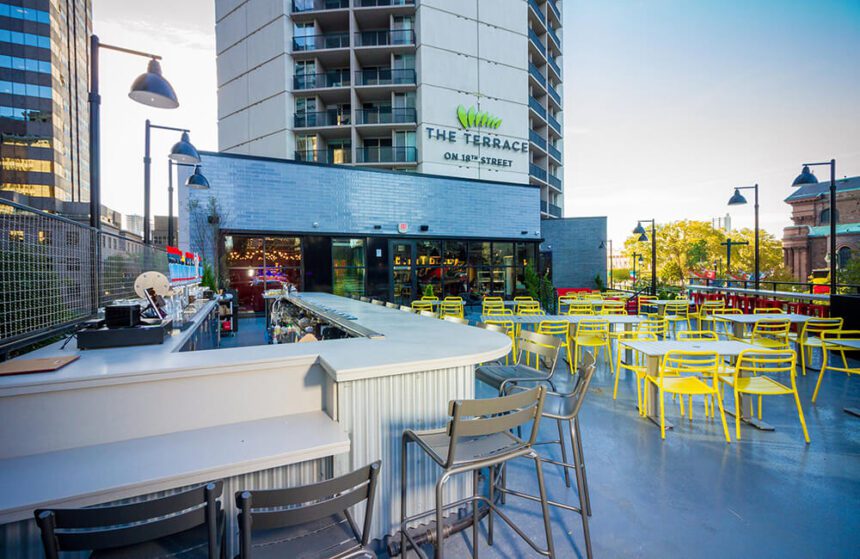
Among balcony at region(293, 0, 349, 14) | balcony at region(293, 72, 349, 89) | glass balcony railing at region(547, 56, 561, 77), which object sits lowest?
balcony at region(293, 72, 349, 89)

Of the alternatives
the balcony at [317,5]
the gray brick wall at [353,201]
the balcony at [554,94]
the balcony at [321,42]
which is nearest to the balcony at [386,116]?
the balcony at [321,42]

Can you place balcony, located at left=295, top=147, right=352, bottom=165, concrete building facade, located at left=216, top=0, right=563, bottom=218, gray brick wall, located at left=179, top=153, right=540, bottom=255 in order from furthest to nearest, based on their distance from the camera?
balcony, located at left=295, top=147, right=352, bottom=165 < concrete building facade, located at left=216, top=0, right=563, bottom=218 < gray brick wall, located at left=179, top=153, right=540, bottom=255

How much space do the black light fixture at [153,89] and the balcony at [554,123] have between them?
79.8 feet

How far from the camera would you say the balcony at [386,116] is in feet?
57.7

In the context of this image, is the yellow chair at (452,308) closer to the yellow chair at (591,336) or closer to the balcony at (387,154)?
the yellow chair at (591,336)

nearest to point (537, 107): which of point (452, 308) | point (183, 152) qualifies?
point (452, 308)

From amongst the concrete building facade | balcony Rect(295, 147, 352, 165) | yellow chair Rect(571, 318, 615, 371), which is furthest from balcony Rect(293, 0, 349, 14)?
yellow chair Rect(571, 318, 615, 371)

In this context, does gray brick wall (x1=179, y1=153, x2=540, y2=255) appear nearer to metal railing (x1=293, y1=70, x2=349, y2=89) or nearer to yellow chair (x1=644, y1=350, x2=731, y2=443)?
metal railing (x1=293, y1=70, x2=349, y2=89)

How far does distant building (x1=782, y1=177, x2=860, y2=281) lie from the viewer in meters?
35.6

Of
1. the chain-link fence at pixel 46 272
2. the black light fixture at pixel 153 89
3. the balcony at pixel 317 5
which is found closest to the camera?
the chain-link fence at pixel 46 272

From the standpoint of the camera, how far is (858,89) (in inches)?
687

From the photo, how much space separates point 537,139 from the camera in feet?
73.6

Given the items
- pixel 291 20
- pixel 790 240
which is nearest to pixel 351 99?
pixel 291 20

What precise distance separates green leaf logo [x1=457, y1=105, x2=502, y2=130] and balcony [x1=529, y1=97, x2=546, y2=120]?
451 centimetres
